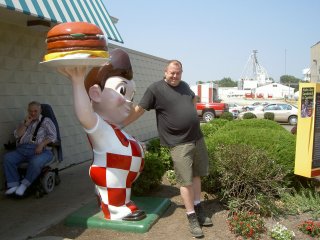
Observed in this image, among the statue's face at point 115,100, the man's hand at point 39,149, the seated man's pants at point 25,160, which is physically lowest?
the seated man's pants at point 25,160

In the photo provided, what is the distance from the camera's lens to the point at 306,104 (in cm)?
518

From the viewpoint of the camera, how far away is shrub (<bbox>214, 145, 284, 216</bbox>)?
191 inches

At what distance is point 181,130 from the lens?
14.7 feet

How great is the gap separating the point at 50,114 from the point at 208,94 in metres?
23.0

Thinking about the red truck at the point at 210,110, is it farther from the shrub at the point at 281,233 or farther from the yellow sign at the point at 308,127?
the shrub at the point at 281,233

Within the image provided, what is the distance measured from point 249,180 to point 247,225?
2.56 ft

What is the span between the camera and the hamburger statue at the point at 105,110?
152 inches

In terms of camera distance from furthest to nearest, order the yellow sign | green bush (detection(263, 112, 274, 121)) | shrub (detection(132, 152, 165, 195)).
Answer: green bush (detection(263, 112, 274, 121)), shrub (detection(132, 152, 165, 195)), the yellow sign

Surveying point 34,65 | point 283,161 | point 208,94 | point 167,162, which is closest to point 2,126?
point 34,65

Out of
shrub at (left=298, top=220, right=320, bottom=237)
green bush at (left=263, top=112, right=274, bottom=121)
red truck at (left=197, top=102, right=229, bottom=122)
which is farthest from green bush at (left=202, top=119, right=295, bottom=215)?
red truck at (left=197, top=102, right=229, bottom=122)

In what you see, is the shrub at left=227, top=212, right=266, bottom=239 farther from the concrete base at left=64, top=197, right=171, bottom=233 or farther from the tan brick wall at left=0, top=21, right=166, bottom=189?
the tan brick wall at left=0, top=21, right=166, bottom=189

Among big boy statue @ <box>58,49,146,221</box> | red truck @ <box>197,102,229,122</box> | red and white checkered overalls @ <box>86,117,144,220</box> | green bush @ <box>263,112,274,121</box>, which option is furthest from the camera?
red truck @ <box>197,102,229,122</box>

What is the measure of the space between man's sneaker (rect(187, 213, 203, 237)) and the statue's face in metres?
1.32

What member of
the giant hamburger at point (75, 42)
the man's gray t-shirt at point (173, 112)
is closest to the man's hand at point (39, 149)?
the man's gray t-shirt at point (173, 112)
